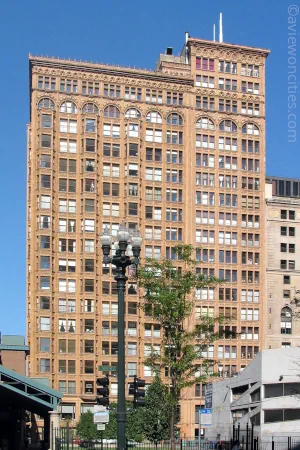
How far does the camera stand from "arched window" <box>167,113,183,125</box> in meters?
121

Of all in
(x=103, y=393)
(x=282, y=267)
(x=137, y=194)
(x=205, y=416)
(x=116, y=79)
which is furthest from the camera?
(x=282, y=267)

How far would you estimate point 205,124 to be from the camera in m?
123

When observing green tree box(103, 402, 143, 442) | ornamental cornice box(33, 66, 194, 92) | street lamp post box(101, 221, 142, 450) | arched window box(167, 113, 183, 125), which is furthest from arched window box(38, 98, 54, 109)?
street lamp post box(101, 221, 142, 450)

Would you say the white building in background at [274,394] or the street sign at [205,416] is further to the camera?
the white building in background at [274,394]

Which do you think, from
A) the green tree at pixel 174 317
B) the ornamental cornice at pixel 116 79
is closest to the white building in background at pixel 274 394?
the green tree at pixel 174 317

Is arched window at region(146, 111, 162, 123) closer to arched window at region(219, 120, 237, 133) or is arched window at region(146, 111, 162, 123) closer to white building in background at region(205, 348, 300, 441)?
arched window at region(219, 120, 237, 133)

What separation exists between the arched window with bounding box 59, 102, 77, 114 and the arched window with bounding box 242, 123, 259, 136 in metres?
25.9

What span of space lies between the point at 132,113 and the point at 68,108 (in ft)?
31.1

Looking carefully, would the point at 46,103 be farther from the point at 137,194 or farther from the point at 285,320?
the point at 285,320

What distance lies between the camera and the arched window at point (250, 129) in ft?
407

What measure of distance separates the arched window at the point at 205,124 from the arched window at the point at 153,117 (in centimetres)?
598

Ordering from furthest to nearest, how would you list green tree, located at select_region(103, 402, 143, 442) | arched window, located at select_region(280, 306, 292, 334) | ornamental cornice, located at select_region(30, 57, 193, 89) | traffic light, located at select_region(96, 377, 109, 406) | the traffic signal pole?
arched window, located at select_region(280, 306, 292, 334), ornamental cornice, located at select_region(30, 57, 193, 89), green tree, located at select_region(103, 402, 143, 442), traffic light, located at select_region(96, 377, 109, 406), the traffic signal pole

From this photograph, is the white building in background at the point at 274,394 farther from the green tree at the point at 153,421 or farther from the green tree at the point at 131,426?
the green tree at the point at 131,426

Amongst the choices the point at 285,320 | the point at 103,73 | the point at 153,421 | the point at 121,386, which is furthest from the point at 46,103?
the point at 121,386
